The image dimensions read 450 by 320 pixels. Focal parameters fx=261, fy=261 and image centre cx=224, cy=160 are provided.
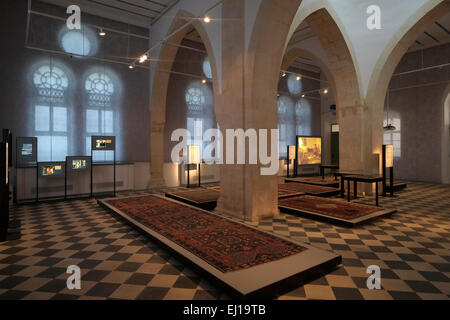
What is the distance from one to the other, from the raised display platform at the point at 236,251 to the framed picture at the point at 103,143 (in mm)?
4380

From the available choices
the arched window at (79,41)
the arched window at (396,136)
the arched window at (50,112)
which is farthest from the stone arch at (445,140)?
the arched window at (50,112)

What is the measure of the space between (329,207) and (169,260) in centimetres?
468

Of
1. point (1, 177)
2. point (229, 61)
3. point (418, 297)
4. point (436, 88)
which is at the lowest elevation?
point (418, 297)

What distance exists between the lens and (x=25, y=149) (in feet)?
26.9

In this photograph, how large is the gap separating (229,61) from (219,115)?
53.6 inches

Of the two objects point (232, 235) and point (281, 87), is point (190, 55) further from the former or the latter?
point (232, 235)

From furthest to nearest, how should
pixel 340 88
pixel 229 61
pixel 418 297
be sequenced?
pixel 340 88 → pixel 229 61 → pixel 418 297

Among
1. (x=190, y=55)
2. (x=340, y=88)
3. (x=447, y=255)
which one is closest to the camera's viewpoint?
(x=447, y=255)

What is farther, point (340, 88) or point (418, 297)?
point (340, 88)

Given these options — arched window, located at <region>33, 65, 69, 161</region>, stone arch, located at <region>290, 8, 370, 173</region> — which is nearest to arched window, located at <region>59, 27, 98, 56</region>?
arched window, located at <region>33, 65, 69, 161</region>

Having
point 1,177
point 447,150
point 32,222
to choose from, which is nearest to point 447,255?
point 1,177

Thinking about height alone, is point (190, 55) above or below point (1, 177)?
above

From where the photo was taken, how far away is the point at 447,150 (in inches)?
506
